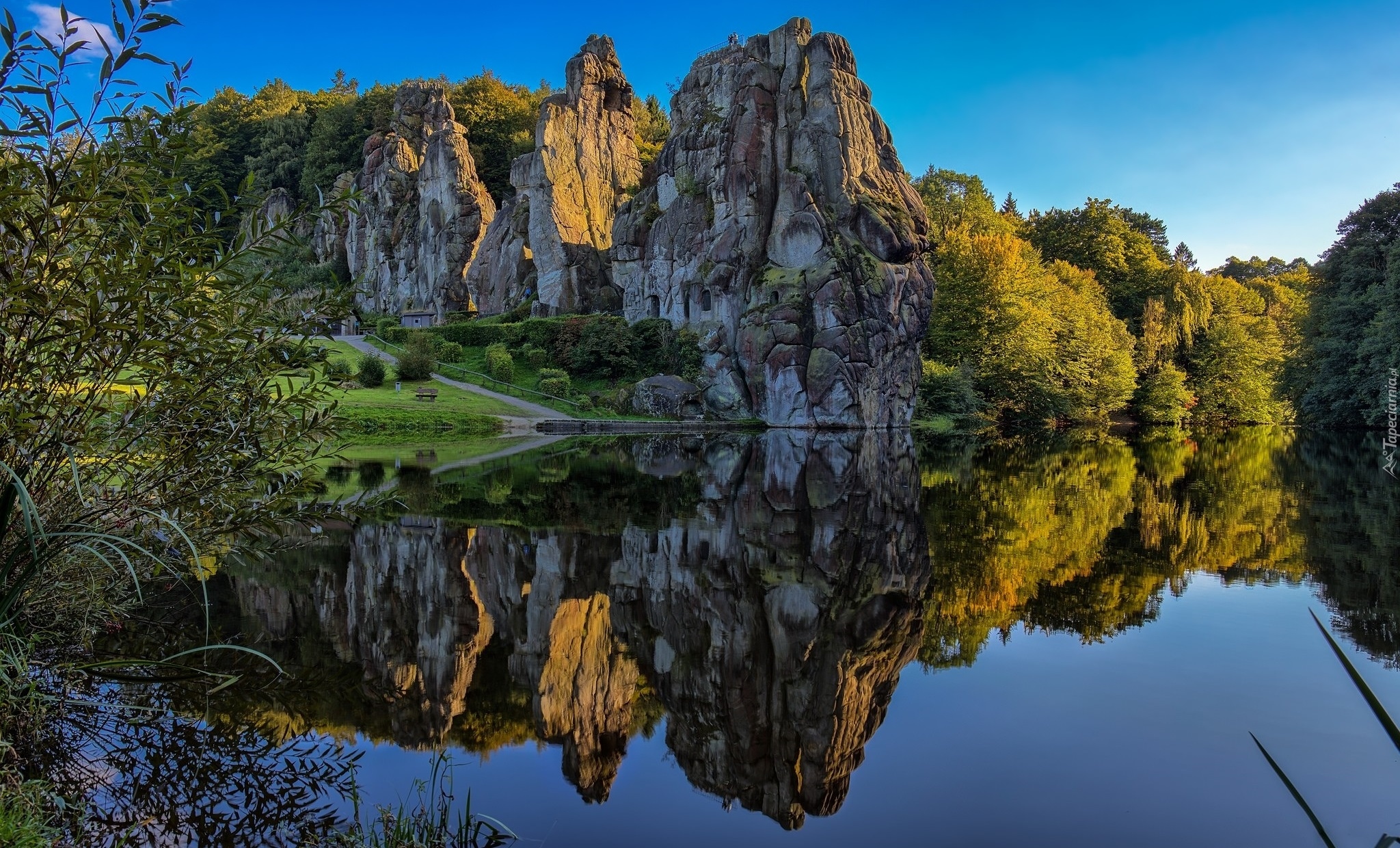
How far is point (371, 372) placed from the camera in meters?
47.7

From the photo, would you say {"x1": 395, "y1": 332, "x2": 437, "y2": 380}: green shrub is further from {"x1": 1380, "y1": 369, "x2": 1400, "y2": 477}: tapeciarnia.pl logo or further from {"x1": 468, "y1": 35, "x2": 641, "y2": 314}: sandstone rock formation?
{"x1": 1380, "y1": 369, "x2": 1400, "y2": 477}: tapeciarnia.pl logo

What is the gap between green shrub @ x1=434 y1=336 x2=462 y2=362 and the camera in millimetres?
56500

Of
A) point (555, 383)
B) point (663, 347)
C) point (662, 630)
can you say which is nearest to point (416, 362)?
point (555, 383)

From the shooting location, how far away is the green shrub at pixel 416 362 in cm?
4991

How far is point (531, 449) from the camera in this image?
31.8 metres

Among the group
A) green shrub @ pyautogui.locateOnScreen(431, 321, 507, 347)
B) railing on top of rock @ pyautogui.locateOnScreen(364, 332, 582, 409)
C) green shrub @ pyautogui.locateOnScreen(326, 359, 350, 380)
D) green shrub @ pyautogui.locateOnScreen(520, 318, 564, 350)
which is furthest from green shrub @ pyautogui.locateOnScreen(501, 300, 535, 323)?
green shrub @ pyautogui.locateOnScreen(326, 359, 350, 380)

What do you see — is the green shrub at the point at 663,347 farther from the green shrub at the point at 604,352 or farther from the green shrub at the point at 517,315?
the green shrub at the point at 517,315

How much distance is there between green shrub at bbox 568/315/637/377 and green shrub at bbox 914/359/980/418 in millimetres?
19377

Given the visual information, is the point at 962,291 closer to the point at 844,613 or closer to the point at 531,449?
the point at 531,449

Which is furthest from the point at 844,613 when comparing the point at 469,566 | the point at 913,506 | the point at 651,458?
the point at 651,458

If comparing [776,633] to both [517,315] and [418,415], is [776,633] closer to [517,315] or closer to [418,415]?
[418,415]

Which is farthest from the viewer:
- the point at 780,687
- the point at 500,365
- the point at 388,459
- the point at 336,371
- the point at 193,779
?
the point at 500,365

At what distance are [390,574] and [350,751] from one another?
528 cm

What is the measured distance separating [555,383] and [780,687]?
44.6 metres
